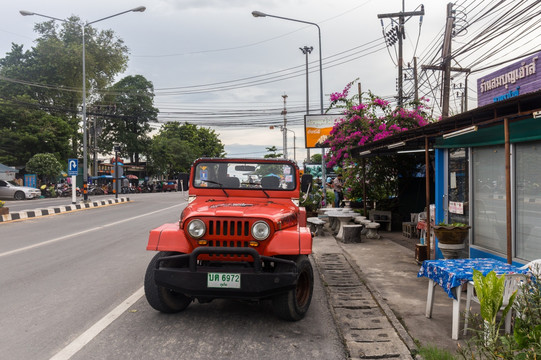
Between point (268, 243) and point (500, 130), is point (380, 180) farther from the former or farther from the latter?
point (268, 243)

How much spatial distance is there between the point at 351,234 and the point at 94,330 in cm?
746

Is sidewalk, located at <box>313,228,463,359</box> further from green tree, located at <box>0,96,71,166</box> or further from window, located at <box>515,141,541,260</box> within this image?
green tree, located at <box>0,96,71,166</box>

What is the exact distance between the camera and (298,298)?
479cm

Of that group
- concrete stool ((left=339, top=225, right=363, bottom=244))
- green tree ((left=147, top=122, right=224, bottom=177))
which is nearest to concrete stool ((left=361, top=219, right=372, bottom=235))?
concrete stool ((left=339, top=225, right=363, bottom=244))

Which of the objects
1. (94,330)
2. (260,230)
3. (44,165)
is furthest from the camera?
(44,165)

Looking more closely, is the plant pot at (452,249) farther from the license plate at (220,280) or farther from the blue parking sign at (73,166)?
the blue parking sign at (73,166)

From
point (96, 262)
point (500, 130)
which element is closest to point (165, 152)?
point (96, 262)

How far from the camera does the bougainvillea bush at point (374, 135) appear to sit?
42.7 feet

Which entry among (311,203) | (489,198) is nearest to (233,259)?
(489,198)

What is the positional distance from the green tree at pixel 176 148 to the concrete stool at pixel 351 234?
4804 centimetres

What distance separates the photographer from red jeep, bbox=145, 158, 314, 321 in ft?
13.5

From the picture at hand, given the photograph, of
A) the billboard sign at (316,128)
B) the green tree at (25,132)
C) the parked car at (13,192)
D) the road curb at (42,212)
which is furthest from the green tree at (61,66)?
the billboard sign at (316,128)

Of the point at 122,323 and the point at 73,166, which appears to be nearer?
the point at 122,323

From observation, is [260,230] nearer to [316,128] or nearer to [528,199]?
[528,199]
